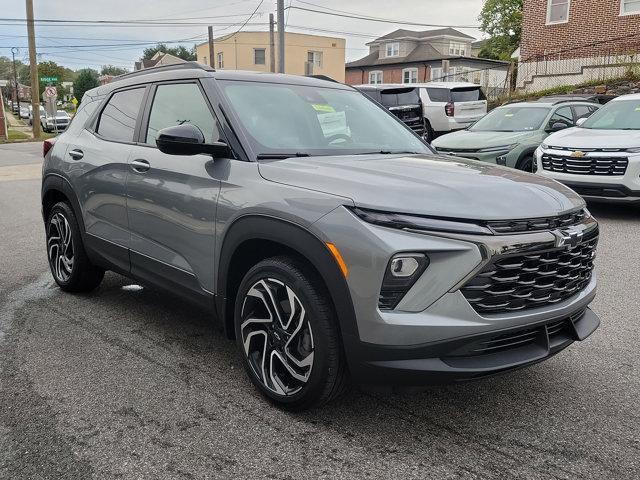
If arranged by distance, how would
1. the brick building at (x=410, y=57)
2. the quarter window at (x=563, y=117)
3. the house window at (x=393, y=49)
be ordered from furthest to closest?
the house window at (x=393, y=49), the brick building at (x=410, y=57), the quarter window at (x=563, y=117)

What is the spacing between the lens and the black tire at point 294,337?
281cm

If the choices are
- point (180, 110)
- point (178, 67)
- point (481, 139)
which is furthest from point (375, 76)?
point (180, 110)

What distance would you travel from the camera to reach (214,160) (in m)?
3.46

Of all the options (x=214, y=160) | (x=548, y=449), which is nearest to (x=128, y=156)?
(x=214, y=160)

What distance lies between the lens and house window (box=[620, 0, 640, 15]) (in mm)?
21062

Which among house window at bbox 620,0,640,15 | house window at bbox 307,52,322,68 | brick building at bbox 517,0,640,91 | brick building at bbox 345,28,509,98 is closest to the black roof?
brick building at bbox 517,0,640,91

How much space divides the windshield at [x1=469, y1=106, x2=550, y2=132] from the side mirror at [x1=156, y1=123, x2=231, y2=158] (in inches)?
338

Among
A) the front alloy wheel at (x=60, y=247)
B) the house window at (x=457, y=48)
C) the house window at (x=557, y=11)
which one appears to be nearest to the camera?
the front alloy wheel at (x=60, y=247)

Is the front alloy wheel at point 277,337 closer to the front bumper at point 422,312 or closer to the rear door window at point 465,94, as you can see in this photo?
the front bumper at point 422,312

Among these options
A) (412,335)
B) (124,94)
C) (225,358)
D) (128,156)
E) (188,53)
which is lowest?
(225,358)

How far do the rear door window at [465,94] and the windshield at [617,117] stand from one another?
885 cm

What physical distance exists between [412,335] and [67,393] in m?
1.97

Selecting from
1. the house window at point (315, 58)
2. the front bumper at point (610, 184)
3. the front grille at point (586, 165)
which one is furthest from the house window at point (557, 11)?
the house window at point (315, 58)

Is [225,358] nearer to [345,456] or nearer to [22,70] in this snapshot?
[345,456]
